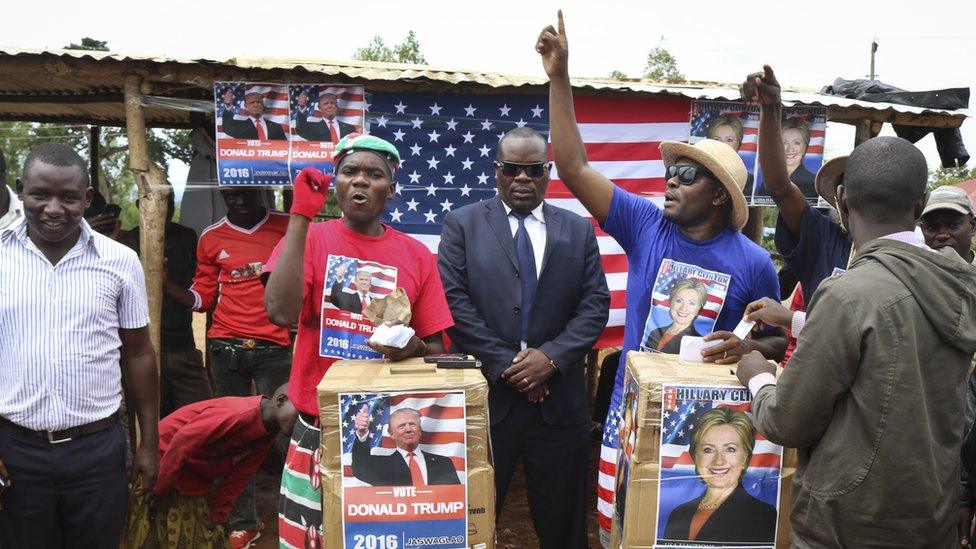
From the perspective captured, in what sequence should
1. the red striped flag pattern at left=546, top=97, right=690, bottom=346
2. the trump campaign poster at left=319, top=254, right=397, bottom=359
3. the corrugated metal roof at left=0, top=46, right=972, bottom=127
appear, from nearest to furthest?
the trump campaign poster at left=319, top=254, right=397, bottom=359 → the corrugated metal roof at left=0, top=46, right=972, bottom=127 → the red striped flag pattern at left=546, top=97, right=690, bottom=346

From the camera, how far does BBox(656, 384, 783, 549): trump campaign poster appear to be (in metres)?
2.21

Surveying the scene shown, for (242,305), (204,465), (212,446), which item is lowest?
(204,465)

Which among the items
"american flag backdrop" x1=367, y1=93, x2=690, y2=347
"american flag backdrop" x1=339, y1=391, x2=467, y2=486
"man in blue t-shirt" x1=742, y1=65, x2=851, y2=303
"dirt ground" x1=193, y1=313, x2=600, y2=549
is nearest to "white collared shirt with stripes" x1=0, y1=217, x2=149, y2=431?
"american flag backdrop" x1=339, y1=391, x2=467, y2=486

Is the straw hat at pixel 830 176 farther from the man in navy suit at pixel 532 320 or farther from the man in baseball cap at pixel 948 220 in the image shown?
the man in navy suit at pixel 532 320

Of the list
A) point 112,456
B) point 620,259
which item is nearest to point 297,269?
point 112,456

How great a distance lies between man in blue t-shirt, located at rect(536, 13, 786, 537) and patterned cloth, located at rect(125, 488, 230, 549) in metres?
1.98

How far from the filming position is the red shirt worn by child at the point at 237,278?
15.6 feet

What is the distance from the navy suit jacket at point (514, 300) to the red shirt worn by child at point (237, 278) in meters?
1.84

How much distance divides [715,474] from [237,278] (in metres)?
3.53

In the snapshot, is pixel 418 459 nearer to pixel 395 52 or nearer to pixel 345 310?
pixel 345 310

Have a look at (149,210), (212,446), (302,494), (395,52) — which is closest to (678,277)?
(302,494)

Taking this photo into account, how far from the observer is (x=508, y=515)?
5.34m

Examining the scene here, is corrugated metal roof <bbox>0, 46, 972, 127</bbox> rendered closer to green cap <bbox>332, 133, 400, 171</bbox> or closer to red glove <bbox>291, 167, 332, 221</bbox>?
green cap <bbox>332, 133, 400, 171</bbox>

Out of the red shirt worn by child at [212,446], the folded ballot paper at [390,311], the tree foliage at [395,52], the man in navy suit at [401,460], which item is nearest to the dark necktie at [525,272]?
the folded ballot paper at [390,311]
